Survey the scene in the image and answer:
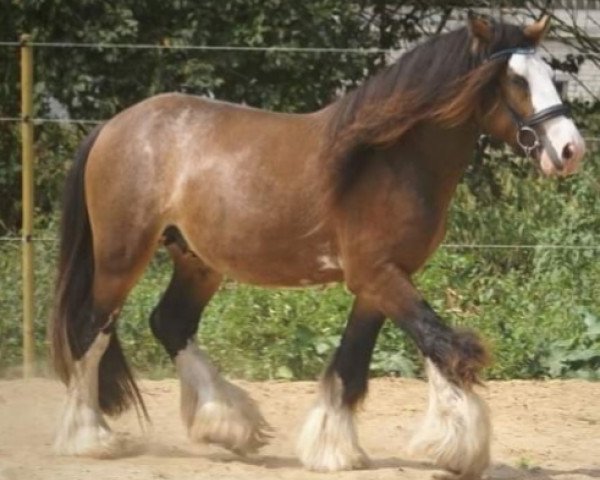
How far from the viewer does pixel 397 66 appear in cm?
592

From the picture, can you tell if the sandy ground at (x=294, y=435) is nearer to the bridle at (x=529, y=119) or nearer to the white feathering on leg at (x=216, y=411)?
the white feathering on leg at (x=216, y=411)

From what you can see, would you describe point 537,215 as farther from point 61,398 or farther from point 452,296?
point 61,398

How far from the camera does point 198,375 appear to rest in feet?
21.3

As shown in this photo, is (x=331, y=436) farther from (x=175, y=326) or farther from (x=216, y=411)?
(x=175, y=326)

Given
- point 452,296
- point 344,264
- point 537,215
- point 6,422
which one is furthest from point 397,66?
point 537,215

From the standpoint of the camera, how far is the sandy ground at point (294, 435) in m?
6.07

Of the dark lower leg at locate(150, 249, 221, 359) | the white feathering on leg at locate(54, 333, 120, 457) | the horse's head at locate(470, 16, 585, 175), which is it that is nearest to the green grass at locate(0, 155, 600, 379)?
the dark lower leg at locate(150, 249, 221, 359)

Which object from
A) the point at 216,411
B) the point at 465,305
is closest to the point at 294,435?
the point at 216,411

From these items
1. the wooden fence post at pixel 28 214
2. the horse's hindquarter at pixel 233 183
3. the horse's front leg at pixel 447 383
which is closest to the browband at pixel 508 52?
the horse's hindquarter at pixel 233 183

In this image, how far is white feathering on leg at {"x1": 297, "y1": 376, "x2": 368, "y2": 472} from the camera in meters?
6.00

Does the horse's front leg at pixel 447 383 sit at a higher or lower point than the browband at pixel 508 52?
lower

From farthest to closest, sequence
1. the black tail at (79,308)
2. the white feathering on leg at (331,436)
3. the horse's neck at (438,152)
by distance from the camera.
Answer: the black tail at (79,308), the white feathering on leg at (331,436), the horse's neck at (438,152)

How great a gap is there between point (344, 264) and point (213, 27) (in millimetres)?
5117

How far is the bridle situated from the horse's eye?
Result: 83 mm
